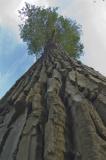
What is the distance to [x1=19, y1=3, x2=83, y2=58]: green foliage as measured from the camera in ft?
42.8

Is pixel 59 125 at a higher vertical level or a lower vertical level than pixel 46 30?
lower

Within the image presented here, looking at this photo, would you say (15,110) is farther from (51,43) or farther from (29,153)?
(51,43)

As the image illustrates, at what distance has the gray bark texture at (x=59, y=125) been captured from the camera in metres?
2.73

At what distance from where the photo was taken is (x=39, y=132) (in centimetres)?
314

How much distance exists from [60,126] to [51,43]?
6211 mm

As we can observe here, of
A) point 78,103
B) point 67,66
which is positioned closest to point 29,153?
point 78,103

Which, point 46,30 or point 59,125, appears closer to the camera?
point 59,125

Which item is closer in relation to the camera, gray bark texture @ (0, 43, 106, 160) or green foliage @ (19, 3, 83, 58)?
gray bark texture @ (0, 43, 106, 160)

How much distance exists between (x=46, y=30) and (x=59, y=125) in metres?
10.2

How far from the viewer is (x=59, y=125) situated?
10.0 ft

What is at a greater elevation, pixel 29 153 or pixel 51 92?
pixel 51 92

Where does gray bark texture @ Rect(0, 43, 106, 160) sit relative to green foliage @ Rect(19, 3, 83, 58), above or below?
below

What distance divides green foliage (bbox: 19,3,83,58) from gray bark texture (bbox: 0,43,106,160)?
26.7ft

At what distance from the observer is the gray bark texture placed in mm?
2729
